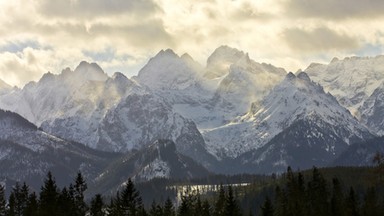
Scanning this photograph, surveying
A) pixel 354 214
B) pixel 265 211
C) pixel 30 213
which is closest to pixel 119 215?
pixel 30 213

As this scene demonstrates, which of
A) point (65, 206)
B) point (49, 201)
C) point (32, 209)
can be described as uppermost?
point (49, 201)

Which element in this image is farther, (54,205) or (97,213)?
(97,213)

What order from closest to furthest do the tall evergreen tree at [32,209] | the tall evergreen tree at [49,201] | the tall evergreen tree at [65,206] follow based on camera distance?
the tall evergreen tree at [49,201], the tall evergreen tree at [32,209], the tall evergreen tree at [65,206]

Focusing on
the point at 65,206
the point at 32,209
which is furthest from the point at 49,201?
the point at 32,209

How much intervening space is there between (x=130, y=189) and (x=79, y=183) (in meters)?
19.6

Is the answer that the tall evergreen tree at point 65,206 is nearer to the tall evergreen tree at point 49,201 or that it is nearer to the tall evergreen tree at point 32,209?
the tall evergreen tree at point 49,201

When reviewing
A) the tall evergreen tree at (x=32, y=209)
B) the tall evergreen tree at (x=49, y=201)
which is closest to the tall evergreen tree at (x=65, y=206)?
the tall evergreen tree at (x=49, y=201)

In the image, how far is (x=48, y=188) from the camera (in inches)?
7495

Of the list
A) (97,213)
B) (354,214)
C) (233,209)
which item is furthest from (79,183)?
(354,214)

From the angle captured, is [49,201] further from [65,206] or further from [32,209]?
[32,209]

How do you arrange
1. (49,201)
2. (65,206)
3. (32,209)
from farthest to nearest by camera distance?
1. (65,206)
2. (49,201)
3. (32,209)

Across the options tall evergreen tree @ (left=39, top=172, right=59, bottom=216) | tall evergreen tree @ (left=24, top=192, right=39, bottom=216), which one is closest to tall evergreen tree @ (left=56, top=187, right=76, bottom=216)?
tall evergreen tree @ (left=39, top=172, right=59, bottom=216)

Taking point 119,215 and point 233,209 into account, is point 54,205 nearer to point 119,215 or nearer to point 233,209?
point 119,215

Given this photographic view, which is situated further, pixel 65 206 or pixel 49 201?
pixel 65 206
